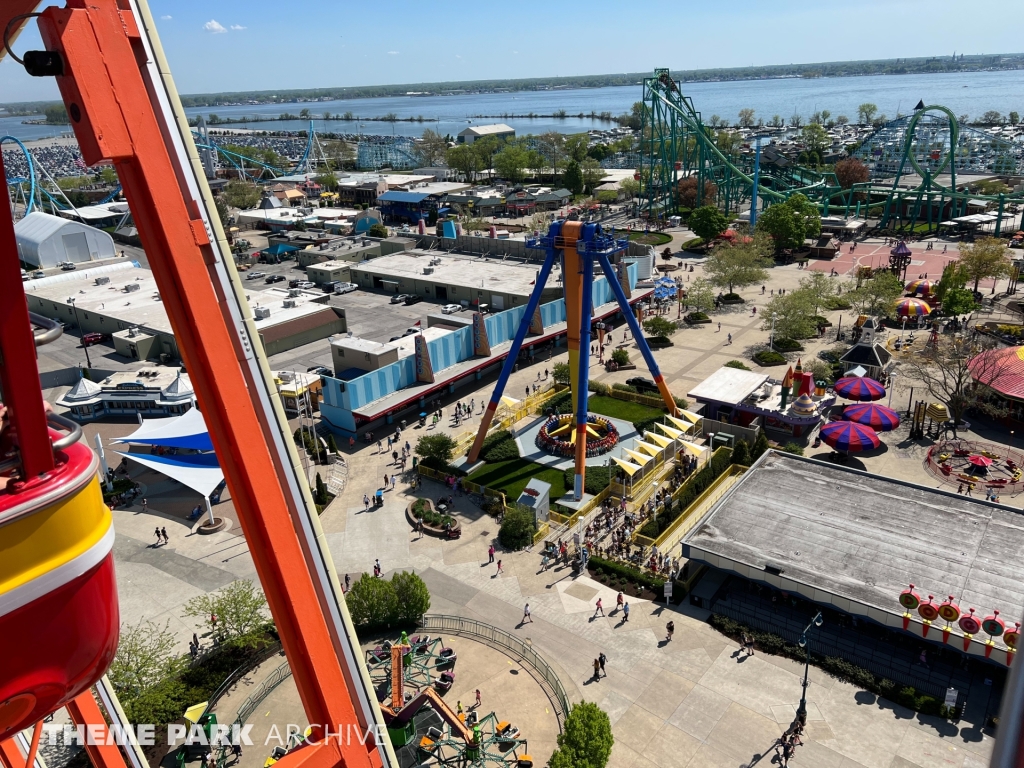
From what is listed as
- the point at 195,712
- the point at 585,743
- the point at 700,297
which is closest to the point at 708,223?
the point at 700,297

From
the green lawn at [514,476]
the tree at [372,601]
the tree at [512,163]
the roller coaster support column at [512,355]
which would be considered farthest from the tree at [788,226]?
the tree at [512,163]

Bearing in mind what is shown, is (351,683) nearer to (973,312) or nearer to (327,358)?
(327,358)

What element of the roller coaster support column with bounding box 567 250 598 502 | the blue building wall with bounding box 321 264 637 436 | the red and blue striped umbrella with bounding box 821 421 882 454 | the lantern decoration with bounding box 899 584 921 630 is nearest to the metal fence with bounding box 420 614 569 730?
the roller coaster support column with bounding box 567 250 598 502

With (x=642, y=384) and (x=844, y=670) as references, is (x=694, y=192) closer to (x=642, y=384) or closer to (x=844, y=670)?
(x=642, y=384)

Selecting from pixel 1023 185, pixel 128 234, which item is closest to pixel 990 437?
pixel 1023 185

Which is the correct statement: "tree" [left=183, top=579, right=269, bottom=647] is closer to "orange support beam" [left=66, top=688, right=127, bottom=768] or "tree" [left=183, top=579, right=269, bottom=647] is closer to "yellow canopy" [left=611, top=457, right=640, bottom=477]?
"orange support beam" [left=66, top=688, right=127, bottom=768]

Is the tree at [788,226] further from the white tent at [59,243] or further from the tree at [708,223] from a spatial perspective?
the white tent at [59,243]
